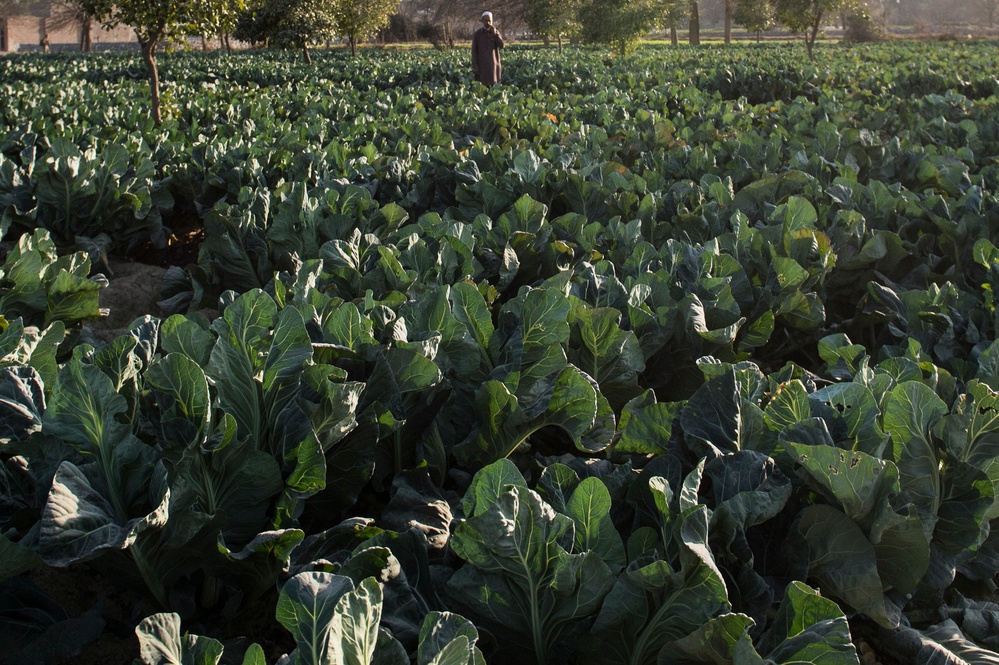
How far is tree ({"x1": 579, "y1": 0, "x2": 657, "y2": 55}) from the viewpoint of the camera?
1185 inches

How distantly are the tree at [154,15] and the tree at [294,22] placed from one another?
17274 mm

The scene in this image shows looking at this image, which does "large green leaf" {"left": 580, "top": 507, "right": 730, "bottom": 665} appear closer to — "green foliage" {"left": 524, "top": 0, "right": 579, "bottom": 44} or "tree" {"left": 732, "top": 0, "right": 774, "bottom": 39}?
"green foliage" {"left": 524, "top": 0, "right": 579, "bottom": 44}

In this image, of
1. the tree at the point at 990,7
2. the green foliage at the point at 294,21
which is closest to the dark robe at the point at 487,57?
the green foliage at the point at 294,21

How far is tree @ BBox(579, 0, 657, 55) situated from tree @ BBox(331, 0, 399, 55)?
846 centimetres

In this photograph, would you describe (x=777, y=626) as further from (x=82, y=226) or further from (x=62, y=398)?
(x=82, y=226)

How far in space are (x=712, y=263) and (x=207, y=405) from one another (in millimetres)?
2019

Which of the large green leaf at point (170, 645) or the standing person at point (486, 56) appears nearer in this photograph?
the large green leaf at point (170, 645)

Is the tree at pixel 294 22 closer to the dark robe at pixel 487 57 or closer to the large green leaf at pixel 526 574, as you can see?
the dark robe at pixel 487 57

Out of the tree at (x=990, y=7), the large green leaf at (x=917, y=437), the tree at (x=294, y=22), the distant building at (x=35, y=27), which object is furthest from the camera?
the tree at (x=990, y=7)

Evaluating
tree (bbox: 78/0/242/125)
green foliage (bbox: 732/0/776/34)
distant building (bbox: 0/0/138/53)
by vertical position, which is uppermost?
distant building (bbox: 0/0/138/53)

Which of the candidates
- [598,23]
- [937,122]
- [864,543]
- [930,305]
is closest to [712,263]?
[930,305]

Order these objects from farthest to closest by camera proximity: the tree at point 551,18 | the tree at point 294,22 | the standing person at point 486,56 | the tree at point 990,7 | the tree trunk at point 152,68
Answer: the tree at point 990,7 → the tree at point 551,18 → the tree at point 294,22 → the standing person at point 486,56 → the tree trunk at point 152,68

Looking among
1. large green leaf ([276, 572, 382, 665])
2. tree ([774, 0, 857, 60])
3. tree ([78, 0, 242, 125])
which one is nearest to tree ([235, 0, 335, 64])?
tree ([774, 0, 857, 60])

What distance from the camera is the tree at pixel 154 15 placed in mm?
8625
